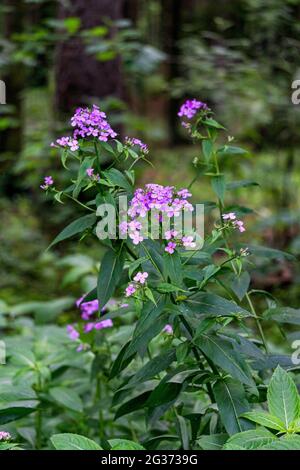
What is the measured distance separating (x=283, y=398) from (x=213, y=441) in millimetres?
182

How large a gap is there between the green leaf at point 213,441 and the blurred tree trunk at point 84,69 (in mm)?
3040

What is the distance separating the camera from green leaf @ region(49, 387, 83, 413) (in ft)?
6.29

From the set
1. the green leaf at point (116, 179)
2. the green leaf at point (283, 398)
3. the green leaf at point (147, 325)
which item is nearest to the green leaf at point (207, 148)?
the green leaf at point (116, 179)

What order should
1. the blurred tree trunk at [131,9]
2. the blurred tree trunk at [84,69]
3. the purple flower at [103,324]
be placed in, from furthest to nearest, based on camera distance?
the blurred tree trunk at [131,9] → the blurred tree trunk at [84,69] → the purple flower at [103,324]

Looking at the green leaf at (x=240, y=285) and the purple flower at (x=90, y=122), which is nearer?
the purple flower at (x=90, y=122)

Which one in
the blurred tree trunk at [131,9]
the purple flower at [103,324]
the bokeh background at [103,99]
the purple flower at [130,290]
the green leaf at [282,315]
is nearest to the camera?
the purple flower at [130,290]

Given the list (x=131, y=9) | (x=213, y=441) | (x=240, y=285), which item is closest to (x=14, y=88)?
(x=131, y=9)

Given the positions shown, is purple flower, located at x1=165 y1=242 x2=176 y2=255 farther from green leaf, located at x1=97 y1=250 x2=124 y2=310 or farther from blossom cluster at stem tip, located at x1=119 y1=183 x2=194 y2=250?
green leaf, located at x1=97 y1=250 x2=124 y2=310

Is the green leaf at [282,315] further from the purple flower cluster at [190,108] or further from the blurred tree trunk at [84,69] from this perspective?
the blurred tree trunk at [84,69]

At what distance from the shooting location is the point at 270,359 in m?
1.62

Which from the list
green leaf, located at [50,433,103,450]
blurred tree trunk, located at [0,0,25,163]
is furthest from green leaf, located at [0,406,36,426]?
blurred tree trunk, located at [0,0,25,163]

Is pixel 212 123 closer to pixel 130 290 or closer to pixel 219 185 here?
pixel 219 185

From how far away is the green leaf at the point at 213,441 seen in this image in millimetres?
1375

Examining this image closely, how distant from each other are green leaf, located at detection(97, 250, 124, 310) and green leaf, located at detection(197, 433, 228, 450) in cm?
36
